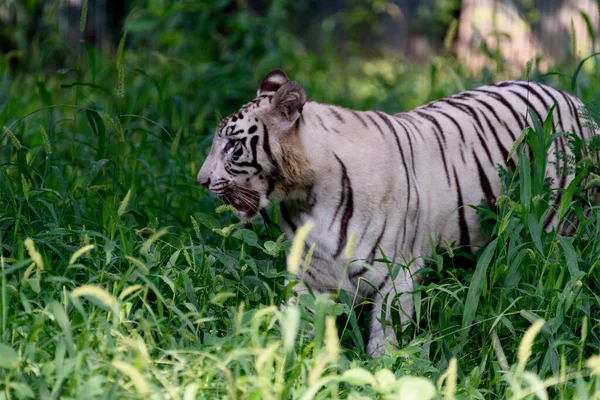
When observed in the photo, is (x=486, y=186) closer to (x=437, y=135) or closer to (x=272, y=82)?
(x=437, y=135)

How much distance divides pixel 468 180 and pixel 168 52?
442 cm

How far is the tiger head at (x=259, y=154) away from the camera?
3193 millimetres

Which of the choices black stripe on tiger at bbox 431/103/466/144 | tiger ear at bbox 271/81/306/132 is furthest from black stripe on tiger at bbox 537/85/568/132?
tiger ear at bbox 271/81/306/132

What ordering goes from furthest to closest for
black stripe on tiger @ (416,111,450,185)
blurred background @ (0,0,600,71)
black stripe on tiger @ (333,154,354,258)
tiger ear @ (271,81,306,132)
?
blurred background @ (0,0,600,71), black stripe on tiger @ (416,111,450,185), black stripe on tiger @ (333,154,354,258), tiger ear @ (271,81,306,132)

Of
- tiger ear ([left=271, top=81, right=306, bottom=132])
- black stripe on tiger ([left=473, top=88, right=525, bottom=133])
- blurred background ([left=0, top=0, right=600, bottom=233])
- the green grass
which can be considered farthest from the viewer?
blurred background ([left=0, top=0, right=600, bottom=233])

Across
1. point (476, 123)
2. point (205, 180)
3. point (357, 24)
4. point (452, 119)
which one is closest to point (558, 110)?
point (476, 123)

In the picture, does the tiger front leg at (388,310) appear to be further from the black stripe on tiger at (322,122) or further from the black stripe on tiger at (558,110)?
the black stripe on tiger at (558,110)

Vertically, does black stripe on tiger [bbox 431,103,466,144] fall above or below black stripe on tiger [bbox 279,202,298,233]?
above

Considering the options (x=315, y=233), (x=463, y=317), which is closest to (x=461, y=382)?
(x=463, y=317)

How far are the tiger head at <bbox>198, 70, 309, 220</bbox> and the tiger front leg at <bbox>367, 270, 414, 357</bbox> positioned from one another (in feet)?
1.85

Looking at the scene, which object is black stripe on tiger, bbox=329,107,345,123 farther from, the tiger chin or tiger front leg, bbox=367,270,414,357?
tiger front leg, bbox=367,270,414,357

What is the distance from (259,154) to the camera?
10.6 ft

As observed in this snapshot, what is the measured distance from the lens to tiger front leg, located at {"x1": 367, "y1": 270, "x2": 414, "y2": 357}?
3.21 m

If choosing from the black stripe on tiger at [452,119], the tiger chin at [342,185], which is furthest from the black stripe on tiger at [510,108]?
the tiger chin at [342,185]
